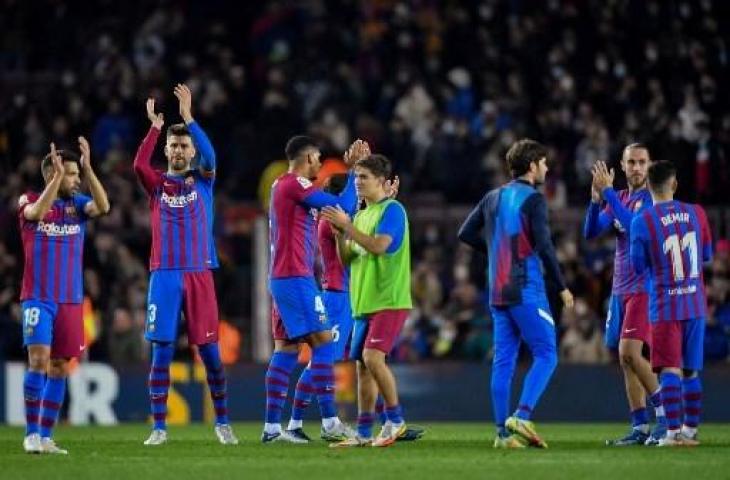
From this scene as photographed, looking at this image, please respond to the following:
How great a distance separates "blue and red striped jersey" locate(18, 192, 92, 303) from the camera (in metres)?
14.1

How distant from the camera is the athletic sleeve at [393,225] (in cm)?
1377

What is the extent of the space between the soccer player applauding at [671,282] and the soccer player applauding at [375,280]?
74.9 inches

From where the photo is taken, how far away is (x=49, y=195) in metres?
13.7

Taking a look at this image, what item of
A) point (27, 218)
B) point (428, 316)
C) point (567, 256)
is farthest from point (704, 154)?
point (27, 218)

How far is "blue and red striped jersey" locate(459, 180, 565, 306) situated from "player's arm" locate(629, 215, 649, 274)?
962 millimetres

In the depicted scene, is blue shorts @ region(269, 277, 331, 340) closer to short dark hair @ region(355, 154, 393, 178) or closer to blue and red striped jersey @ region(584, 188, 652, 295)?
short dark hair @ region(355, 154, 393, 178)

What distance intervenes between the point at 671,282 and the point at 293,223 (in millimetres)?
3118

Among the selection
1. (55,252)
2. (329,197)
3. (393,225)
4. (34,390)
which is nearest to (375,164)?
(393,225)

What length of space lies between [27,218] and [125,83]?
43.4ft

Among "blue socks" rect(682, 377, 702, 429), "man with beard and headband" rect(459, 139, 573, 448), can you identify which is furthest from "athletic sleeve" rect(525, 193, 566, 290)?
"blue socks" rect(682, 377, 702, 429)

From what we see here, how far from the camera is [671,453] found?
519 inches

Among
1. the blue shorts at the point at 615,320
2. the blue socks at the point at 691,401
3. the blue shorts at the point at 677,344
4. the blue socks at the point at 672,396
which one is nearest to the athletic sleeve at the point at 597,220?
the blue shorts at the point at 615,320

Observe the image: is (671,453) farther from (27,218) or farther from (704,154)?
(704,154)

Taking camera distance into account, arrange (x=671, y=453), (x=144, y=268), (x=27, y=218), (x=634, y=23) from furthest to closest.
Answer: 1. (x=634, y=23)
2. (x=144, y=268)
3. (x=27, y=218)
4. (x=671, y=453)
